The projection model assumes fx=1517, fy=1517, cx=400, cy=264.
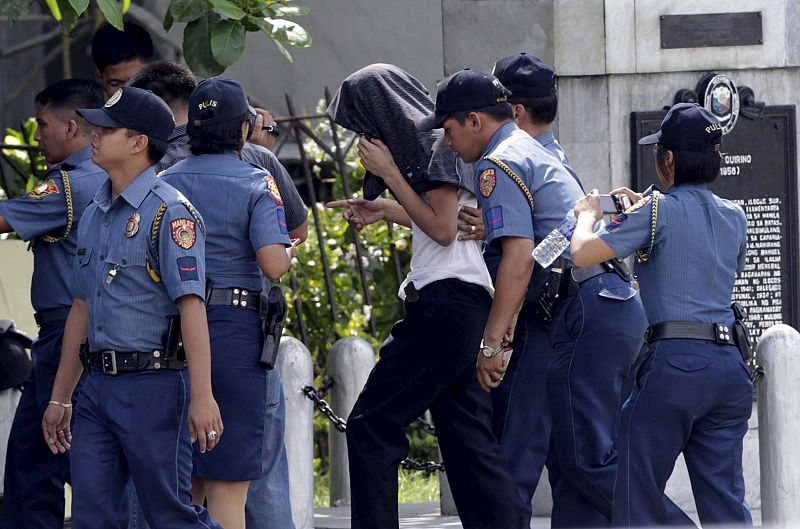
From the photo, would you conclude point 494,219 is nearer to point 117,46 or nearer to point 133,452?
point 133,452

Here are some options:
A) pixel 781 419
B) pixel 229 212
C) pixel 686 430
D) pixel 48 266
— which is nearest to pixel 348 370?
pixel 48 266

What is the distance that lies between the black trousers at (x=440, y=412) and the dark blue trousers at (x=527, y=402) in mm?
133

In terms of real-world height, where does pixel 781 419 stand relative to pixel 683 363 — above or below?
below

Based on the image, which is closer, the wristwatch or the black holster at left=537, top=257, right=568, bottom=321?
the wristwatch

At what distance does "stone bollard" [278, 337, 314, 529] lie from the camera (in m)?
6.53

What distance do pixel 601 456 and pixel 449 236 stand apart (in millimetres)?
950

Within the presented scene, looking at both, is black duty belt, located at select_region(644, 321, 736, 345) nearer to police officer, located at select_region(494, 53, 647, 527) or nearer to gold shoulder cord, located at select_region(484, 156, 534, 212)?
police officer, located at select_region(494, 53, 647, 527)

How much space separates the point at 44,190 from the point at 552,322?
193 cm

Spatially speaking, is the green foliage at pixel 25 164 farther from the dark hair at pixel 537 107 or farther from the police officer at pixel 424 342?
the dark hair at pixel 537 107

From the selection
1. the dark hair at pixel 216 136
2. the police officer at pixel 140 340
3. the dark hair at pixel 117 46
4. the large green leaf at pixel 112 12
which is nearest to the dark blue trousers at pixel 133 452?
the police officer at pixel 140 340

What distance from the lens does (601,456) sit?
5.38 meters

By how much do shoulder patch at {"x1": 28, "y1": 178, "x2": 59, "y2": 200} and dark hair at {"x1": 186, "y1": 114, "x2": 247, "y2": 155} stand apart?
758mm

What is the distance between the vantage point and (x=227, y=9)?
5824 mm

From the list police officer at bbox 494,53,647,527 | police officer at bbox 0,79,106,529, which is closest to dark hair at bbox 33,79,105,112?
police officer at bbox 0,79,106,529
